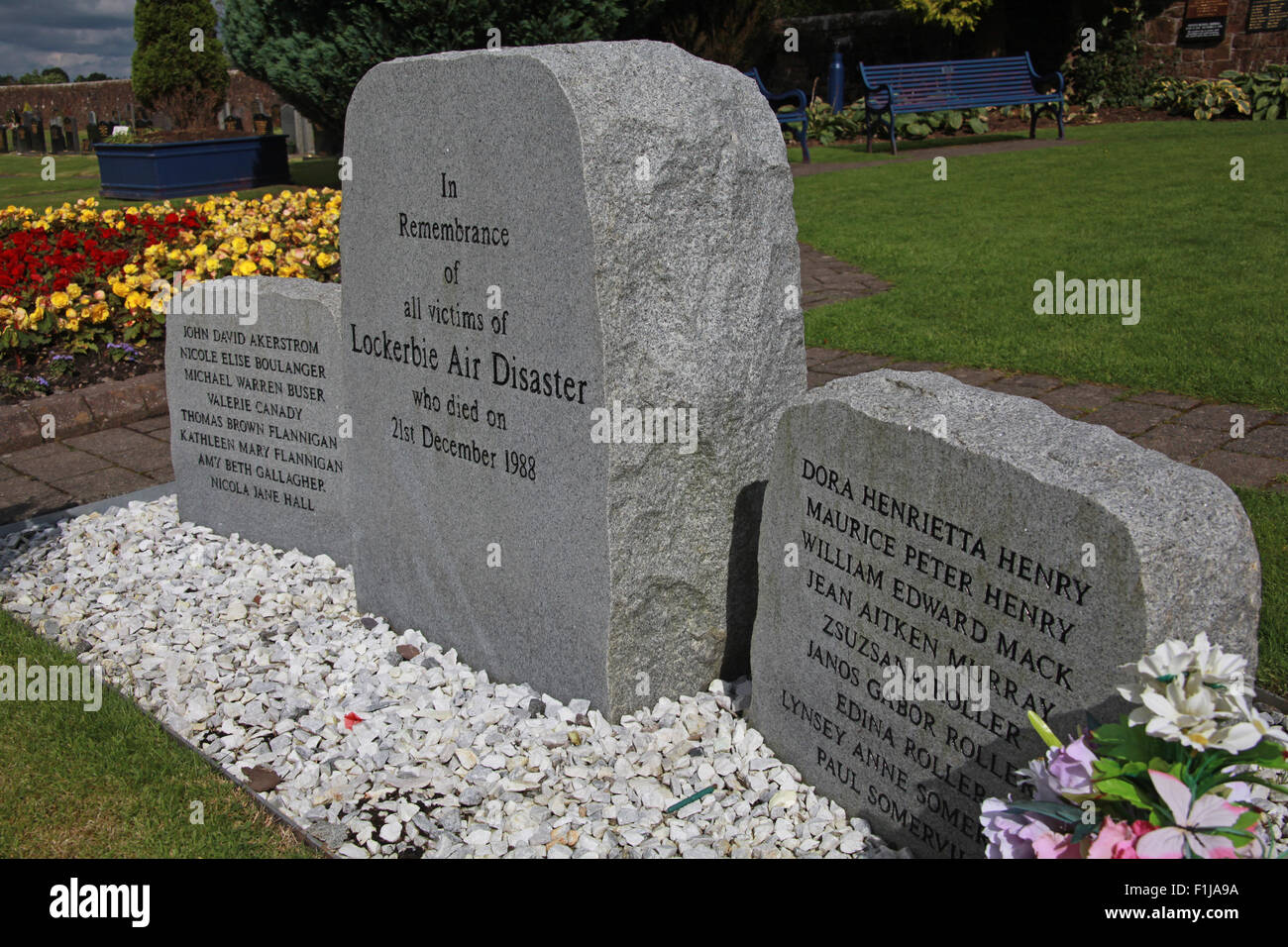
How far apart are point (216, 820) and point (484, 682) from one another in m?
0.97

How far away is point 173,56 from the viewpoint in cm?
1667

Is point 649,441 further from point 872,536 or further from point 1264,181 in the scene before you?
point 1264,181

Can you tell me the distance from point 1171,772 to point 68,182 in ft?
67.4

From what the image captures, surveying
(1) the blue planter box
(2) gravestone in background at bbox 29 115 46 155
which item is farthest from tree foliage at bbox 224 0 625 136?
(2) gravestone in background at bbox 29 115 46 155

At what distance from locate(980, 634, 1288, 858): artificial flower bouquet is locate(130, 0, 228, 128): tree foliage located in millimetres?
16895

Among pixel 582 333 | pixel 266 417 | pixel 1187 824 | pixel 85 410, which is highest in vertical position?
pixel 582 333

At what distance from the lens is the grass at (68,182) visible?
50.1 feet

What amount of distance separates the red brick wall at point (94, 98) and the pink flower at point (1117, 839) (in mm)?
32113

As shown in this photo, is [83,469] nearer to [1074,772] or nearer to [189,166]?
[1074,772]

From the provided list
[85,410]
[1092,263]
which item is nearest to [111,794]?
[85,410]

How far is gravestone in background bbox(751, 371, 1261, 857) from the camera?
2.13 metres

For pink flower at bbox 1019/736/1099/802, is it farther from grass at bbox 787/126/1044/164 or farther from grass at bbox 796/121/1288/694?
grass at bbox 787/126/1044/164

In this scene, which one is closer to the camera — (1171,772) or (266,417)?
(1171,772)

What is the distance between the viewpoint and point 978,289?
7.88 metres
